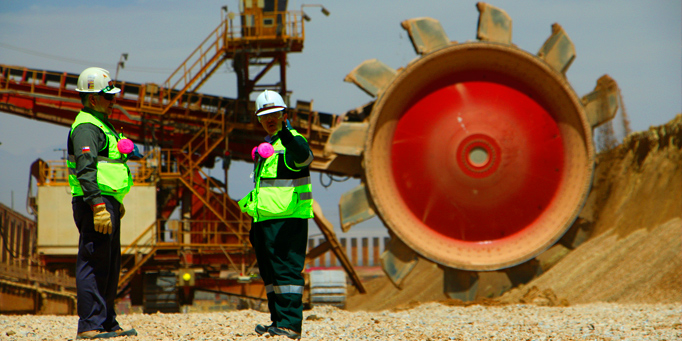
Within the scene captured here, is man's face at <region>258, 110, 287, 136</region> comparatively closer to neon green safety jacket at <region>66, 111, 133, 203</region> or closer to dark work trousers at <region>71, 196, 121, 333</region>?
neon green safety jacket at <region>66, 111, 133, 203</region>

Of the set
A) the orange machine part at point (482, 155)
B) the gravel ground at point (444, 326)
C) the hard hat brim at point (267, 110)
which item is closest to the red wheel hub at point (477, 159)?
the orange machine part at point (482, 155)

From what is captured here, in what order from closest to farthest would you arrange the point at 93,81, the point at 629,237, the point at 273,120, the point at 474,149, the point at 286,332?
the point at 286,332
the point at 273,120
the point at 93,81
the point at 474,149
the point at 629,237

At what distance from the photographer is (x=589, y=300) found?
9922mm

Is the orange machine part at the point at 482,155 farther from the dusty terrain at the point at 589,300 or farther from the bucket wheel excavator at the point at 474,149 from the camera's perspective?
the dusty terrain at the point at 589,300

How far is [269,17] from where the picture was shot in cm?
1541

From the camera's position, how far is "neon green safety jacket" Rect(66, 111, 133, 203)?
539cm

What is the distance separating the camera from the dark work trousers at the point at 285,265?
16.8 feet

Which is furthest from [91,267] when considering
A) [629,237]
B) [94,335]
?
[629,237]

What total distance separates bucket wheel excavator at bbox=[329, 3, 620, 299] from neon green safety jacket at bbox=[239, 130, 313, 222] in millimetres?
5493

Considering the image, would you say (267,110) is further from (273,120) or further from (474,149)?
(474,149)

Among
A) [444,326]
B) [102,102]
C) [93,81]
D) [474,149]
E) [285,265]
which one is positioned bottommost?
A: [444,326]

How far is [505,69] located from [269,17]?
6.43 metres

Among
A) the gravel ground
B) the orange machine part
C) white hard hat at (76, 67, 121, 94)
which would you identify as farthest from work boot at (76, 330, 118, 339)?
the orange machine part

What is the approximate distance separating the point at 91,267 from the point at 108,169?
807 millimetres
